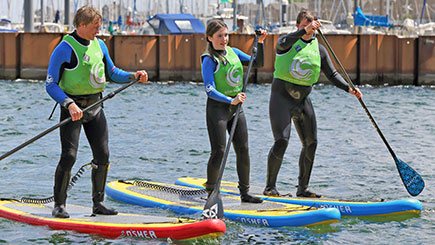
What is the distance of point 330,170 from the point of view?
11.8 metres

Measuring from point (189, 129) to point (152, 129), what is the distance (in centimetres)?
82

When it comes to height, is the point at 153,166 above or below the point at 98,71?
below

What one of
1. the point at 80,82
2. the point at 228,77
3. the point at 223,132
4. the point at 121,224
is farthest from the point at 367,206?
the point at 80,82

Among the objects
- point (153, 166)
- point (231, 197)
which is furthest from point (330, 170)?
point (231, 197)

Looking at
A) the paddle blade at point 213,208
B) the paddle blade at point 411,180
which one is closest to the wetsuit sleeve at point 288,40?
the paddle blade at point 213,208

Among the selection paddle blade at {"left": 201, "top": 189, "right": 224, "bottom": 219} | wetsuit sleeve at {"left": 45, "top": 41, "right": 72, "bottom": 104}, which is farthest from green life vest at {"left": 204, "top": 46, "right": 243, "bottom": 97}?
wetsuit sleeve at {"left": 45, "top": 41, "right": 72, "bottom": 104}

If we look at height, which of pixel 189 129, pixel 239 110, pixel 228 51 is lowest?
pixel 189 129

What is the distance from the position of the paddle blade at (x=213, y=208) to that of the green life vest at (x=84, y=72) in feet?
4.61

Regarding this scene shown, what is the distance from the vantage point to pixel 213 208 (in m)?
7.02

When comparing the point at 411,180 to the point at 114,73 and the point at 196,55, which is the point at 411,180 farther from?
the point at 196,55

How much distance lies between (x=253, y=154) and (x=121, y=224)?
262 inches

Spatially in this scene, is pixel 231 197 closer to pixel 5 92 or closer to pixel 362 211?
pixel 362 211

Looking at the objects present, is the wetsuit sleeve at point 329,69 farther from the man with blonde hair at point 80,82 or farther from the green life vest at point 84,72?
the green life vest at point 84,72

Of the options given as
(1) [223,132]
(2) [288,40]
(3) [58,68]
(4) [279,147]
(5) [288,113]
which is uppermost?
(2) [288,40]
